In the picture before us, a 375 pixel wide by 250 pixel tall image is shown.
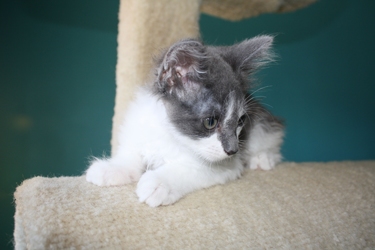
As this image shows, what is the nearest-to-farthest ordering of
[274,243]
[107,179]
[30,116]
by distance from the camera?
[274,243]
[107,179]
[30,116]

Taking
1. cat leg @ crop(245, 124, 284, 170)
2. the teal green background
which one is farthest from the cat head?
the teal green background

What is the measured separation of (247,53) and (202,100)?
13.1 inches

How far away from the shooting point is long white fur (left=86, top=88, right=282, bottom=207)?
1064 millimetres

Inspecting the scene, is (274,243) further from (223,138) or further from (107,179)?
(107,179)

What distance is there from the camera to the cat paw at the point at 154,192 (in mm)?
970

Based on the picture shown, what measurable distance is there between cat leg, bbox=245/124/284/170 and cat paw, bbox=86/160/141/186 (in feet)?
2.26

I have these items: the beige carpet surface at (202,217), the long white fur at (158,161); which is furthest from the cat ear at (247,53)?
the beige carpet surface at (202,217)

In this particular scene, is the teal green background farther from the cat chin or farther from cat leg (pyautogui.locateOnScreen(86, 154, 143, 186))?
the cat chin

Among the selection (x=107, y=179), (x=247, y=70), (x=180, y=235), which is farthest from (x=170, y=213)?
(x=247, y=70)

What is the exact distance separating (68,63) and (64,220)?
1819 millimetres

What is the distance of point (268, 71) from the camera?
3.22 m

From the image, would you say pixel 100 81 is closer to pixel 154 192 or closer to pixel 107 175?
pixel 107 175

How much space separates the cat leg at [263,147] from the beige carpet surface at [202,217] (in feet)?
0.93

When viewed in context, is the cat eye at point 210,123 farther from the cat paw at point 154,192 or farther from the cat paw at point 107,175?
the cat paw at point 107,175
